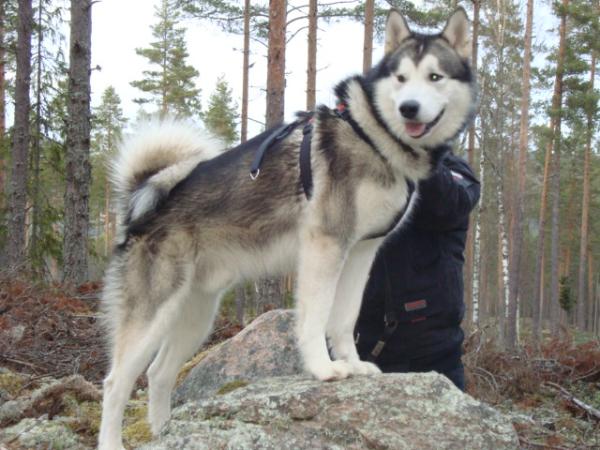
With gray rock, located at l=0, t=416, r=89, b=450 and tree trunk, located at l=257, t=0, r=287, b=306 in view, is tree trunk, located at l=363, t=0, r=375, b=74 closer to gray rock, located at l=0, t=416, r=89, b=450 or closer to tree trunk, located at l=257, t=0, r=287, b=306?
tree trunk, located at l=257, t=0, r=287, b=306

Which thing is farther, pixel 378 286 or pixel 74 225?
pixel 74 225

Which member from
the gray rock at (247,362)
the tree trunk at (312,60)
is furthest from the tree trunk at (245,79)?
the gray rock at (247,362)

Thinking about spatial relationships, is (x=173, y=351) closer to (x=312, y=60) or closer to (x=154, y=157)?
(x=154, y=157)

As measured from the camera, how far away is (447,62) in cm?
315

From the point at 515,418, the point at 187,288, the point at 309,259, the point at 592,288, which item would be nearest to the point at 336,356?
the point at 309,259

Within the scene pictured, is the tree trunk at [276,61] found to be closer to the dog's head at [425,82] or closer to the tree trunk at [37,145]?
the tree trunk at [37,145]

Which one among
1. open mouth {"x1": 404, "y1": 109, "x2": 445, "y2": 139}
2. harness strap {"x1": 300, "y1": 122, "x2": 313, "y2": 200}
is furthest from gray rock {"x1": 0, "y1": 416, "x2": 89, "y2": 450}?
open mouth {"x1": 404, "y1": 109, "x2": 445, "y2": 139}

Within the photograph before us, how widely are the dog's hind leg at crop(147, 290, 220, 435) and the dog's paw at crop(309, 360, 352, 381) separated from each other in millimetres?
928

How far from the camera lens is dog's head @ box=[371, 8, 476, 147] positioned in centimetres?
303

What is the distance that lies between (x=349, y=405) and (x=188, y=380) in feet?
7.13

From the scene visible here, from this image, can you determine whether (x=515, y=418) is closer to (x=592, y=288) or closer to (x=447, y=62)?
(x=447, y=62)

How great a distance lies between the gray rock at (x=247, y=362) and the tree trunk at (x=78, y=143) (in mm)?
5494

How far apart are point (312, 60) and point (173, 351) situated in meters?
14.1

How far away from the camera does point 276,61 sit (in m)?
10.5
